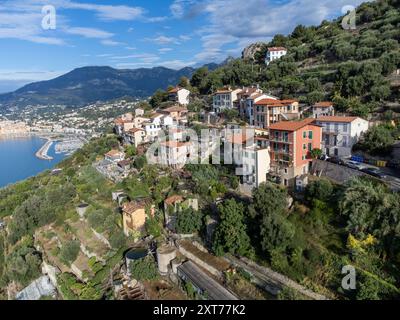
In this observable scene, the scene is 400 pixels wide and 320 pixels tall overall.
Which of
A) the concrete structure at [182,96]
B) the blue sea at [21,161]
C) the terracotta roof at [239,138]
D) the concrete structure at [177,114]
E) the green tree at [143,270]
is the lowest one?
the blue sea at [21,161]

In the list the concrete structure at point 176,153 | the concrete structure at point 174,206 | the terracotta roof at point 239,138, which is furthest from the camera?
the concrete structure at point 176,153

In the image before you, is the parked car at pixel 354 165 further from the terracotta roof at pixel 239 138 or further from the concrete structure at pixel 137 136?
the concrete structure at pixel 137 136

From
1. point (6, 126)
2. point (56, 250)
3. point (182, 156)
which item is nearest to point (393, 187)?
point (182, 156)

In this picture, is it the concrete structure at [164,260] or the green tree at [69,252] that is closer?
the concrete structure at [164,260]

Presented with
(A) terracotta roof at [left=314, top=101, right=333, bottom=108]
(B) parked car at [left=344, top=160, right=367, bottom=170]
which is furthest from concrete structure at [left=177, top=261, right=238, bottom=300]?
(A) terracotta roof at [left=314, top=101, right=333, bottom=108]

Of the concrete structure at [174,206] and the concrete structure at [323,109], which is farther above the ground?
the concrete structure at [323,109]

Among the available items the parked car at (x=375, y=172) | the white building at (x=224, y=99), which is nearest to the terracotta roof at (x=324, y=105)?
the parked car at (x=375, y=172)

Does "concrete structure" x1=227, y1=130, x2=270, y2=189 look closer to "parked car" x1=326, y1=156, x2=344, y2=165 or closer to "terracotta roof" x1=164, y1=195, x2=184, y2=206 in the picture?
"parked car" x1=326, y1=156, x2=344, y2=165
